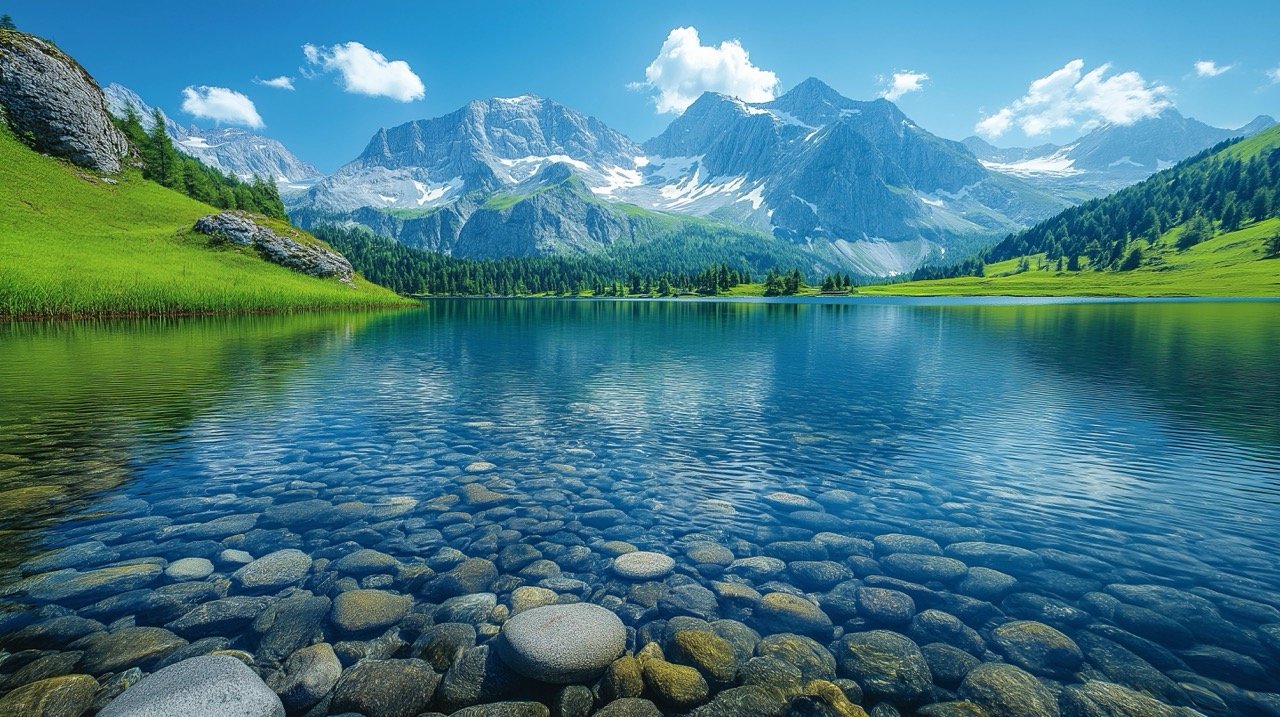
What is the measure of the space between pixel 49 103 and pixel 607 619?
223790 millimetres

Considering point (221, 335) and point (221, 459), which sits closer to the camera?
point (221, 459)

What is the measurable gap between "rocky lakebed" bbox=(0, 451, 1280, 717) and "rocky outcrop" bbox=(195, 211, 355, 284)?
516 feet

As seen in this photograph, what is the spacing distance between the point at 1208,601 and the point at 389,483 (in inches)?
936

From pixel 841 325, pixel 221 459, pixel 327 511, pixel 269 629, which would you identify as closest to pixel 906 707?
pixel 269 629

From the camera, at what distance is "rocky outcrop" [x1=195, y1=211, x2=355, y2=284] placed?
14388 cm

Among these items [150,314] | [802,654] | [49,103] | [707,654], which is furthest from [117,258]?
[802,654]

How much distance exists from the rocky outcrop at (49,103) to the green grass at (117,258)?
5.97m

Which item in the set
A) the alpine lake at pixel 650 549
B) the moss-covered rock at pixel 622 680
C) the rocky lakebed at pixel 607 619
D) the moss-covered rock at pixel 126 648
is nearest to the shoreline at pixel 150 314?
the alpine lake at pixel 650 549

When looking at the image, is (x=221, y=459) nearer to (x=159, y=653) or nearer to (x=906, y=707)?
(x=159, y=653)

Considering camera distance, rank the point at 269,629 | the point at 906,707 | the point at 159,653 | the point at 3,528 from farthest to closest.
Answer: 1. the point at 3,528
2. the point at 269,629
3. the point at 159,653
4. the point at 906,707

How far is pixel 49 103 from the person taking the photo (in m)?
151

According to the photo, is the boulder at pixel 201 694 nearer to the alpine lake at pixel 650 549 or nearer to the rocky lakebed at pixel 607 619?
the rocky lakebed at pixel 607 619

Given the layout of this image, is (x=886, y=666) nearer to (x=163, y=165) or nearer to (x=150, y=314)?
(x=150, y=314)

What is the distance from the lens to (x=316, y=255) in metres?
159
